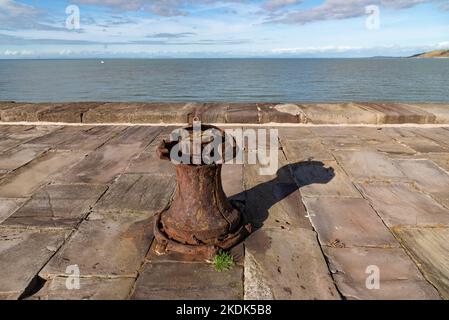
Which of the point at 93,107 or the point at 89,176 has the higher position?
the point at 93,107

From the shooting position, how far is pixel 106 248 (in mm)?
2656

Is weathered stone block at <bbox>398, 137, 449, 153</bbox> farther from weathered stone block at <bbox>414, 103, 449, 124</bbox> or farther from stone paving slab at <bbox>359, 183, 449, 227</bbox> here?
stone paving slab at <bbox>359, 183, 449, 227</bbox>

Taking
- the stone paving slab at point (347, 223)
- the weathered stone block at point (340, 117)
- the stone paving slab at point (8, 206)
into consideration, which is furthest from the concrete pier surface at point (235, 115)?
the stone paving slab at point (8, 206)

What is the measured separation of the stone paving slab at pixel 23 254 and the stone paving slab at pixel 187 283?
2.46 ft

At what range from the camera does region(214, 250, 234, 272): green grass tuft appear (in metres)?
2.40

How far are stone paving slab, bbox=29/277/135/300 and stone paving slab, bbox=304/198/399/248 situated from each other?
1.53 meters

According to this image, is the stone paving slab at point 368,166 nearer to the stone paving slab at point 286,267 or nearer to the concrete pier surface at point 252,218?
the concrete pier surface at point 252,218

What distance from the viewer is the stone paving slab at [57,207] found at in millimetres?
3027

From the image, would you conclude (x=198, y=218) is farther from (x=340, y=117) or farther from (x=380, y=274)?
(x=340, y=117)

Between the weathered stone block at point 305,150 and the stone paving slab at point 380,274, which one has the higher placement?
the weathered stone block at point 305,150

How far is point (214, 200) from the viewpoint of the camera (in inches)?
108
